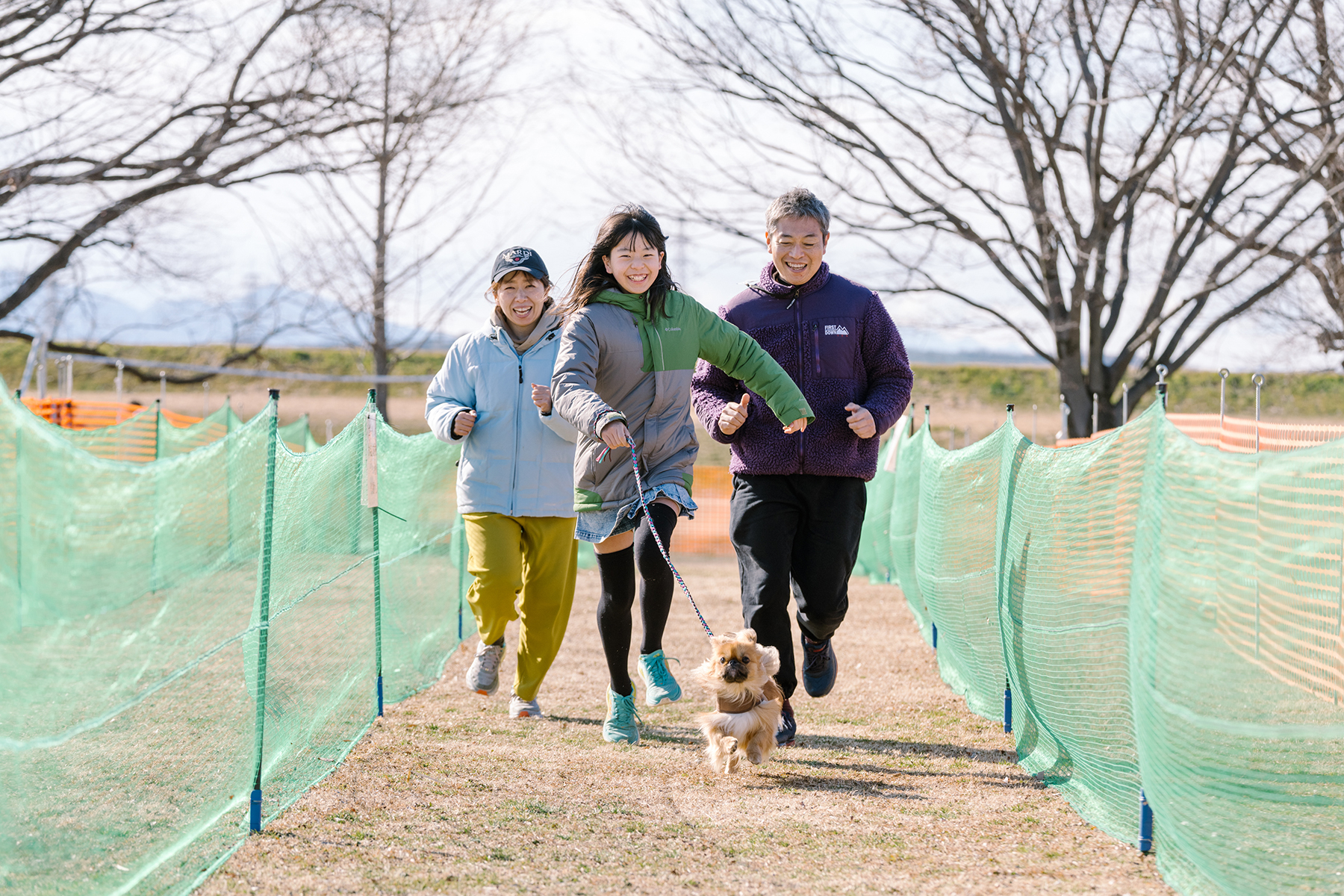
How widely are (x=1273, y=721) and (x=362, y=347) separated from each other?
15904 mm

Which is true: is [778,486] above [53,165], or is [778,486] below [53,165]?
below

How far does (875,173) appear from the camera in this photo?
13312mm

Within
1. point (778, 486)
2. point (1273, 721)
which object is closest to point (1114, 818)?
point (1273, 721)

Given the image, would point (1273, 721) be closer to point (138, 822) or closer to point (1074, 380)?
point (138, 822)

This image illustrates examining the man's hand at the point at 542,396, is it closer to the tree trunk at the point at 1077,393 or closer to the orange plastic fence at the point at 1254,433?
the orange plastic fence at the point at 1254,433

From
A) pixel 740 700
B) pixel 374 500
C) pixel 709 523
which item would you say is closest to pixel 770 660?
pixel 740 700

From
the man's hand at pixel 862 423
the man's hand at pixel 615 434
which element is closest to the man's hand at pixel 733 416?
the man's hand at pixel 862 423

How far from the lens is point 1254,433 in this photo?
22.6 ft

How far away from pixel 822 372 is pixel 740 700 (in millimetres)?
1368

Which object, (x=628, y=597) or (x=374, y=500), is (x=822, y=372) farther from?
(x=374, y=500)

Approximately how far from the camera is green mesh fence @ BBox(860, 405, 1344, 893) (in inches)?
122

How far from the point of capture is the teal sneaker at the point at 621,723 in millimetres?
4902

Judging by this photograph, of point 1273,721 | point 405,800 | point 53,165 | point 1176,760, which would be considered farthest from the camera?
point 53,165

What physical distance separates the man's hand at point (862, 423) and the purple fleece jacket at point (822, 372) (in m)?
0.07
